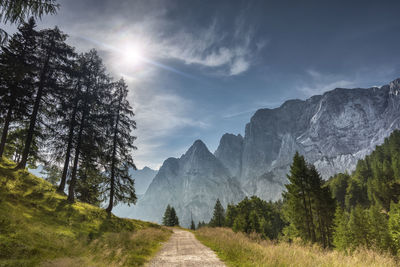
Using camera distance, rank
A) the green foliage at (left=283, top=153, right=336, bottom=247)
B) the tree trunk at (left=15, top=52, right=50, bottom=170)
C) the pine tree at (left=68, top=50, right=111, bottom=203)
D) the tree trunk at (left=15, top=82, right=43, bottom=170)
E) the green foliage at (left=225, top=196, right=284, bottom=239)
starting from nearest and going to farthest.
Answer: the tree trunk at (left=15, top=82, right=43, bottom=170) → the tree trunk at (left=15, top=52, right=50, bottom=170) → the pine tree at (left=68, top=50, right=111, bottom=203) → the green foliage at (left=283, top=153, right=336, bottom=247) → the green foliage at (left=225, top=196, right=284, bottom=239)

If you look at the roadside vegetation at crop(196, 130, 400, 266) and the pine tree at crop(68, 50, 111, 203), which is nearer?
the roadside vegetation at crop(196, 130, 400, 266)

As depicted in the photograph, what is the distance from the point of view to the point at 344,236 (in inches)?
1233

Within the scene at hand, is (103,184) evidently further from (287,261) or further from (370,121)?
(370,121)

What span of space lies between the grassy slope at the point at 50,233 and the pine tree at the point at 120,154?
401 centimetres

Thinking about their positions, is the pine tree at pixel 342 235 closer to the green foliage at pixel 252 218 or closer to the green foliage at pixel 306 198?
the green foliage at pixel 306 198

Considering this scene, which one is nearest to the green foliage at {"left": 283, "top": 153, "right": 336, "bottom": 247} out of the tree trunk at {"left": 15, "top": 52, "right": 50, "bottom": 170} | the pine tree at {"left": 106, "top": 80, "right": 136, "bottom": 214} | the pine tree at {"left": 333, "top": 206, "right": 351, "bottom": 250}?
the pine tree at {"left": 333, "top": 206, "right": 351, "bottom": 250}

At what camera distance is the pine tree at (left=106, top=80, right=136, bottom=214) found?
21.2 m

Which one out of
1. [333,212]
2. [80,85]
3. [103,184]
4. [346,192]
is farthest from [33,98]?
[346,192]

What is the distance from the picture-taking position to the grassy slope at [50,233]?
6.88 m

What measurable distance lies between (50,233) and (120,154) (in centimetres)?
1323

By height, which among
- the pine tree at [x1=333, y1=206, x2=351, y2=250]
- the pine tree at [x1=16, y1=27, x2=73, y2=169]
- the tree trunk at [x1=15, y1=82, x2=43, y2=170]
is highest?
the pine tree at [x1=16, y1=27, x2=73, y2=169]

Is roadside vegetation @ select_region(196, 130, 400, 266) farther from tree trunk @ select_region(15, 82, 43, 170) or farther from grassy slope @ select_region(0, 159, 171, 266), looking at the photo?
tree trunk @ select_region(15, 82, 43, 170)

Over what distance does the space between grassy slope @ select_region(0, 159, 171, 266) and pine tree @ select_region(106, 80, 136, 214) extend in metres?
4.01

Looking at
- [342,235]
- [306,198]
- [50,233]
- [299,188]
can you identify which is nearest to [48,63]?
[50,233]
